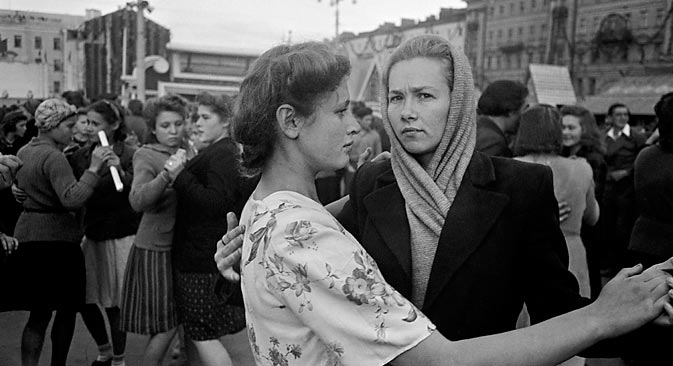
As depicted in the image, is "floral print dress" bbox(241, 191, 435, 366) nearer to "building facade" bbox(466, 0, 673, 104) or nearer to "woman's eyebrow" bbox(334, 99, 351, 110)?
"woman's eyebrow" bbox(334, 99, 351, 110)

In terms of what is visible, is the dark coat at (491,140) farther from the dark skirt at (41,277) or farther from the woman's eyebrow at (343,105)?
the dark skirt at (41,277)

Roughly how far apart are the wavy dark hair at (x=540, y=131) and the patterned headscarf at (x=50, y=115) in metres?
2.96

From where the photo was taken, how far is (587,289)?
389 centimetres

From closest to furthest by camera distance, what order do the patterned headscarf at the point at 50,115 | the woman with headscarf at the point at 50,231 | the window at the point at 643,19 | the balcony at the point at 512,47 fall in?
the woman with headscarf at the point at 50,231
the patterned headscarf at the point at 50,115
the window at the point at 643,19
the balcony at the point at 512,47

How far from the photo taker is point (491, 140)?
13.0ft

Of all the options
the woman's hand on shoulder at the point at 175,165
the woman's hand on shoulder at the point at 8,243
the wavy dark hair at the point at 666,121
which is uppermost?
the wavy dark hair at the point at 666,121

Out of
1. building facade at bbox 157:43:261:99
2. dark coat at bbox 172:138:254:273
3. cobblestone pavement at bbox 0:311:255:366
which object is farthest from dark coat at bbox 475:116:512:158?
building facade at bbox 157:43:261:99

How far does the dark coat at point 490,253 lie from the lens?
1.68m

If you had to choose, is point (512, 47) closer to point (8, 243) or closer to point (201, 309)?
point (201, 309)

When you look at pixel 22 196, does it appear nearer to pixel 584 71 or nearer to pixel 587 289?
pixel 587 289

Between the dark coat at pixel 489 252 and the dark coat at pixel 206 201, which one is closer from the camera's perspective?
the dark coat at pixel 489 252

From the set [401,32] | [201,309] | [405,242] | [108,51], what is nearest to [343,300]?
[405,242]

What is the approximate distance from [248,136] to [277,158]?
87 millimetres

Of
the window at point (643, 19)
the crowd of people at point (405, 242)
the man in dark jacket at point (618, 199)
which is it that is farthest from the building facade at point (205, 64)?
the crowd of people at point (405, 242)
